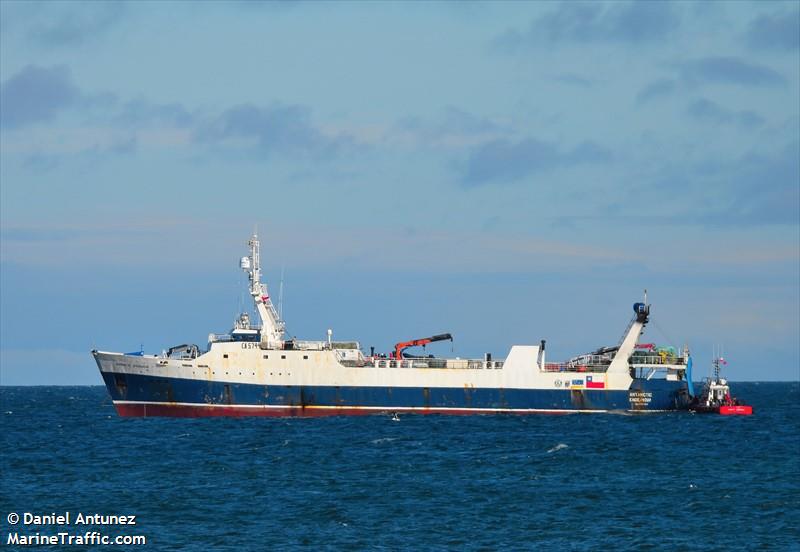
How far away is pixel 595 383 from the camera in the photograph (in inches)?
3738

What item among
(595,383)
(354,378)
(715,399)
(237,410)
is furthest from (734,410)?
(237,410)

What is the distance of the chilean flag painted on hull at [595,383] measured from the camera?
94.8 meters

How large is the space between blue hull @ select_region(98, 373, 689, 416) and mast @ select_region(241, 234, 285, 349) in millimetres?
3891

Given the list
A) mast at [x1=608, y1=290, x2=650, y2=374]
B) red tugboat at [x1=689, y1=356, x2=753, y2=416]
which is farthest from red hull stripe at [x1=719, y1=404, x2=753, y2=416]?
mast at [x1=608, y1=290, x2=650, y2=374]

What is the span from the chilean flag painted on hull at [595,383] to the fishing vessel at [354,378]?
0.08m

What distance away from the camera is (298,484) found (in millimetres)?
56938

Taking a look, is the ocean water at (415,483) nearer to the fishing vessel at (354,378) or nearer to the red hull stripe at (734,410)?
the fishing vessel at (354,378)

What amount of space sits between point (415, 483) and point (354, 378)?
33558 mm

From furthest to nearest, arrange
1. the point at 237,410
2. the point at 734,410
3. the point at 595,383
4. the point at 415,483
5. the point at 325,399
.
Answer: the point at 734,410 → the point at 595,383 → the point at 325,399 → the point at 237,410 → the point at 415,483

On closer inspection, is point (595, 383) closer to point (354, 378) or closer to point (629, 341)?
point (629, 341)

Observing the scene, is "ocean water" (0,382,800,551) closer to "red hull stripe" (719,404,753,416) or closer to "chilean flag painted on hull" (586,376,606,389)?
"chilean flag painted on hull" (586,376,606,389)

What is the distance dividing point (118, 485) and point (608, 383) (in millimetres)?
48600

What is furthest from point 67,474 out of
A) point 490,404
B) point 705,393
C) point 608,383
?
point 705,393

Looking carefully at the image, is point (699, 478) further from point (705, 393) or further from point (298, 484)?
point (705, 393)
